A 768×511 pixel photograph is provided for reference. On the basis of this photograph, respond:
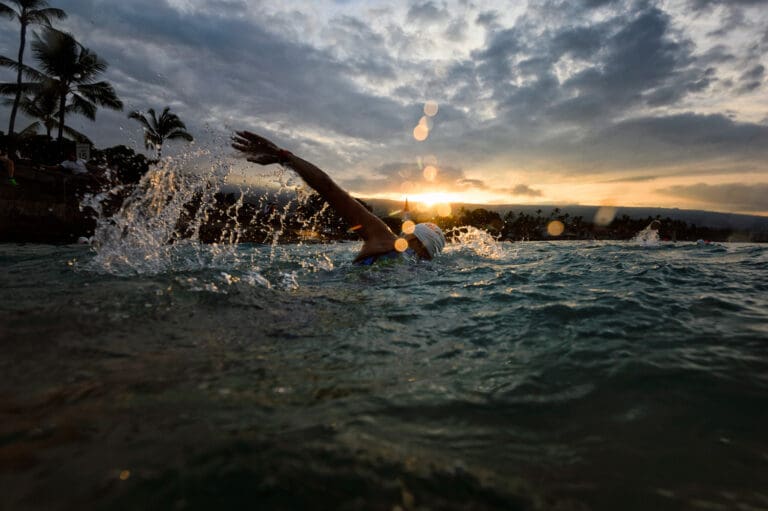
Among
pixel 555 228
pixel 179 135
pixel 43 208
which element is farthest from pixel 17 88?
pixel 555 228

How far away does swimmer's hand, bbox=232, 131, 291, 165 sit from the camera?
196 inches

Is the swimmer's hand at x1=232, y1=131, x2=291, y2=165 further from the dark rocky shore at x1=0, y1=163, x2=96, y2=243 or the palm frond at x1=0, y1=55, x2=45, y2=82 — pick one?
the palm frond at x1=0, y1=55, x2=45, y2=82

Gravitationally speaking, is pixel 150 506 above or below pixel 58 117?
below

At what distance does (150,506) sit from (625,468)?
171cm

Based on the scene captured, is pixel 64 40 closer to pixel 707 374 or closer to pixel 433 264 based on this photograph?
pixel 433 264

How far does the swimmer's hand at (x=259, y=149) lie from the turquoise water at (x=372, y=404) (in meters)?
1.96

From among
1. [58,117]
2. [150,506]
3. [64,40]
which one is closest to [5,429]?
[150,506]

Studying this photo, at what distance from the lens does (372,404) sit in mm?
1935

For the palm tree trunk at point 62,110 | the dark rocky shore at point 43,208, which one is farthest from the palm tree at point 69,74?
the dark rocky shore at point 43,208

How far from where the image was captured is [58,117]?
30.4 m

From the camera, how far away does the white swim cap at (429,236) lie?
6.87 m

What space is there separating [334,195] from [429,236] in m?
2.54

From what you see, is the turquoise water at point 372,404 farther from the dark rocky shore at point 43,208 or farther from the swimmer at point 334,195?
the dark rocky shore at point 43,208

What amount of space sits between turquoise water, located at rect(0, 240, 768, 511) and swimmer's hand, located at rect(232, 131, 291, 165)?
1962 mm
